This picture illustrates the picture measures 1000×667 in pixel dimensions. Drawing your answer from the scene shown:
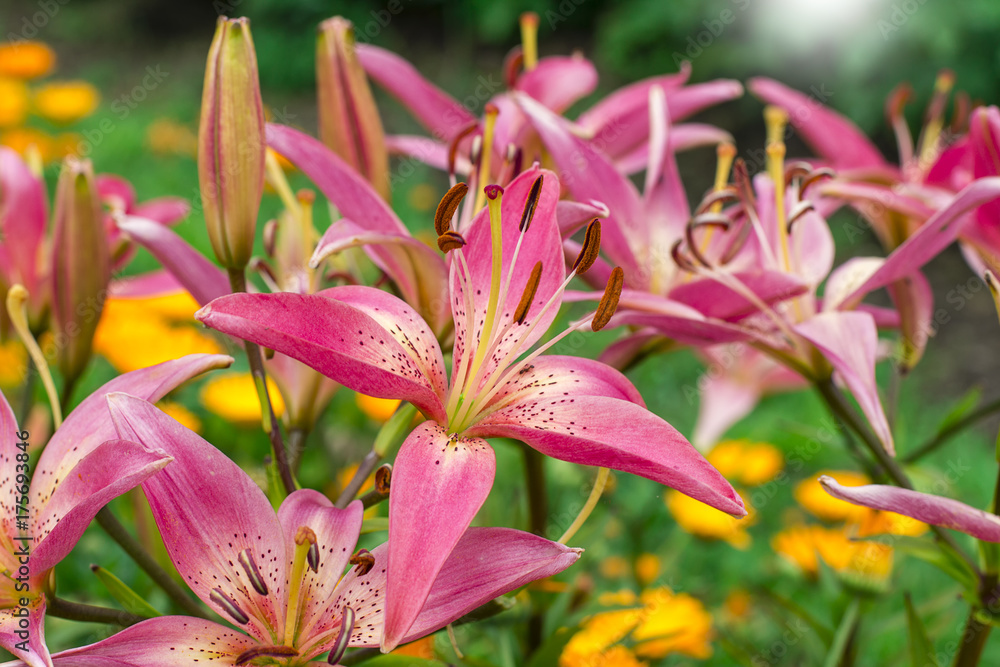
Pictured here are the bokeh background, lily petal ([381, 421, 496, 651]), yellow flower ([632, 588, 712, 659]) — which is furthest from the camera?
the bokeh background

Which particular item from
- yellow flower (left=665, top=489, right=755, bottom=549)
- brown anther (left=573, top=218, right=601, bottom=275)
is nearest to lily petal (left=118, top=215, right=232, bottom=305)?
brown anther (left=573, top=218, right=601, bottom=275)

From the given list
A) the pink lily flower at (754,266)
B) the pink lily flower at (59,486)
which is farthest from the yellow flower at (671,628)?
the pink lily flower at (59,486)

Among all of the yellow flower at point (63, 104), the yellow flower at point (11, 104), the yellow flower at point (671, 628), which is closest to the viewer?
the yellow flower at point (671, 628)

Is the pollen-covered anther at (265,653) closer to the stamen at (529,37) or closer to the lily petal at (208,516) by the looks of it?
the lily petal at (208,516)

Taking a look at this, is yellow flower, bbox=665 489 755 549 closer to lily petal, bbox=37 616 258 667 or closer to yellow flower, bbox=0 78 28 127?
lily petal, bbox=37 616 258 667

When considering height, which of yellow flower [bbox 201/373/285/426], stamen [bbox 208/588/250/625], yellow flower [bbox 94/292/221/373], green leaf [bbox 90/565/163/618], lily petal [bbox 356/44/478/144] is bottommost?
yellow flower [bbox 201/373/285/426]

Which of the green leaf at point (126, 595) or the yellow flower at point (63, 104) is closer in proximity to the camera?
the green leaf at point (126, 595)

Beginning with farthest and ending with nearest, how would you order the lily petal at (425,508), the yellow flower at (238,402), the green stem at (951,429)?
1. the yellow flower at (238,402)
2. the green stem at (951,429)
3. the lily petal at (425,508)

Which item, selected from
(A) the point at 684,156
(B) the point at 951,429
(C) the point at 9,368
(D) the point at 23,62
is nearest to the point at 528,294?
(B) the point at 951,429
